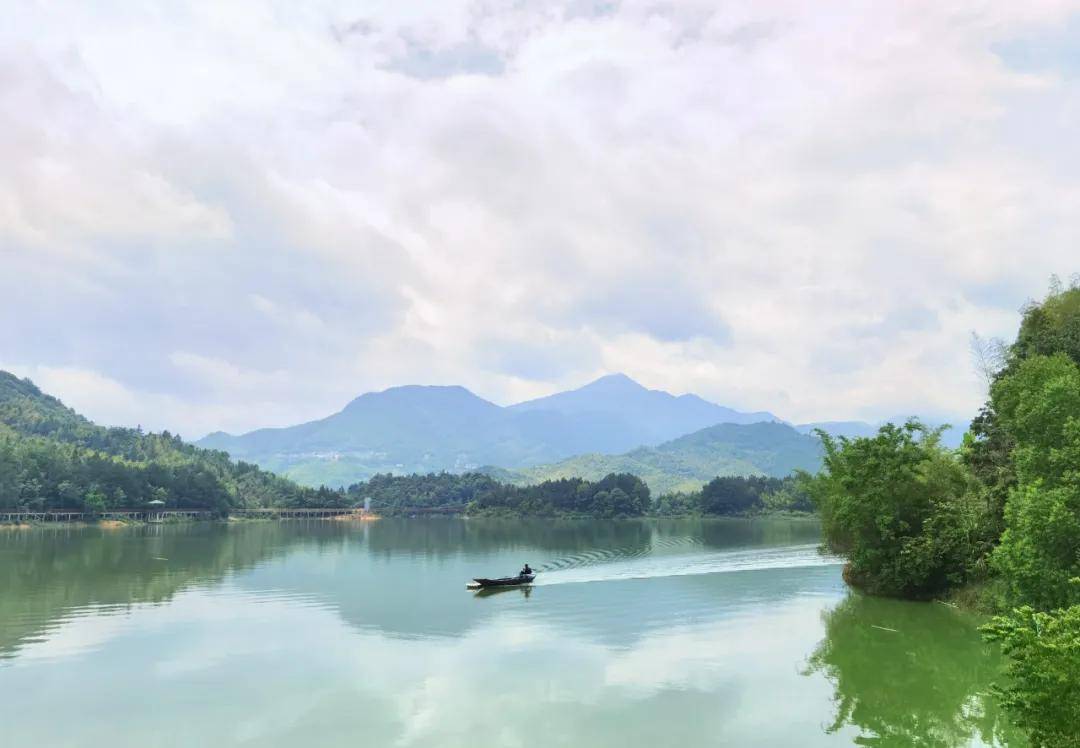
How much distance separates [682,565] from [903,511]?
23.9 m

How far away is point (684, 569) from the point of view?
57750 millimetres

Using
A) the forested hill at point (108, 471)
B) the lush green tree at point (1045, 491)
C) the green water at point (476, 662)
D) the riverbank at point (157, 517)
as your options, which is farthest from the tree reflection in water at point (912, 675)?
the forested hill at point (108, 471)

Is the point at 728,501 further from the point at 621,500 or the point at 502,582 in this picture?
the point at 502,582

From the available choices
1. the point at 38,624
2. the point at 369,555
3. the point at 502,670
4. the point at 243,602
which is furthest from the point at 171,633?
the point at 369,555

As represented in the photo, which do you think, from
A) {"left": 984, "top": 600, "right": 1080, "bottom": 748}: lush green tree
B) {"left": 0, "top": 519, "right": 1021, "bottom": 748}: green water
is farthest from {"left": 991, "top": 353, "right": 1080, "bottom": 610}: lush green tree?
{"left": 984, "top": 600, "right": 1080, "bottom": 748}: lush green tree

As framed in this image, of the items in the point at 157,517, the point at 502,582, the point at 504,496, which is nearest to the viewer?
the point at 502,582

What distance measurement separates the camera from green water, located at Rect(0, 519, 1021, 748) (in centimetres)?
1998

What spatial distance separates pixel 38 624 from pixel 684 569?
41039 millimetres

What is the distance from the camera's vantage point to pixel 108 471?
4729 inches

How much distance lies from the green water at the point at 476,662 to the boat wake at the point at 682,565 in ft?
2.08

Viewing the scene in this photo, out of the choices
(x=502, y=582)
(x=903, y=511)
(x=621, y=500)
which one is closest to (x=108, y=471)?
(x=621, y=500)

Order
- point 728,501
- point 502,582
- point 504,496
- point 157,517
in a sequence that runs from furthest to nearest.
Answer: point 504,496 < point 728,501 < point 157,517 < point 502,582

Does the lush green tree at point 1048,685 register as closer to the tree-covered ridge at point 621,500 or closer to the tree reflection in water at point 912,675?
the tree reflection in water at point 912,675

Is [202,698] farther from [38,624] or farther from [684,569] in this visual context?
[684,569]
